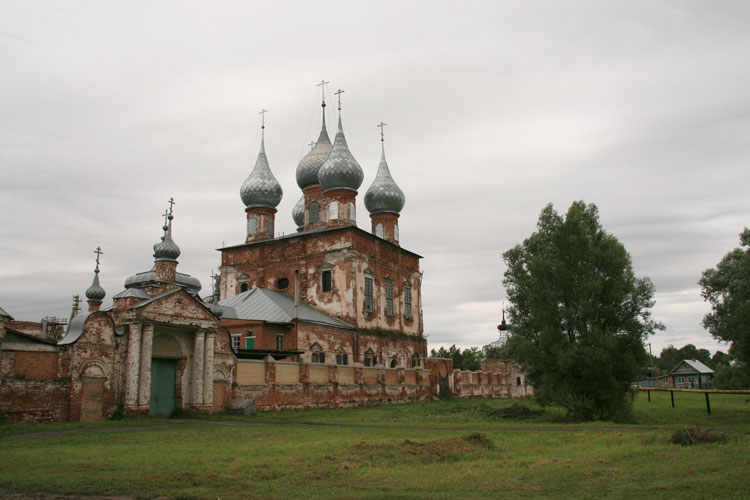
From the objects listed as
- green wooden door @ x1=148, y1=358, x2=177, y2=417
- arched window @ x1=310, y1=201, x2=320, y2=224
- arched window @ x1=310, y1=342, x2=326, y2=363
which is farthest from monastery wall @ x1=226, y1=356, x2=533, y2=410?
arched window @ x1=310, y1=201, x2=320, y2=224

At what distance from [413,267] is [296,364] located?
2243 centimetres

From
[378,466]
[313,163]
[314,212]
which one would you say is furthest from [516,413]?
[313,163]

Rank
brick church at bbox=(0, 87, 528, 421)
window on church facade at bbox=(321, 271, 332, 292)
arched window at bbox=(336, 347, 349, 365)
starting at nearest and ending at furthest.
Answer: brick church at bbox=(0, 87, 528, 421)
arched window at bbox=(336, 347, 349, 365)
window on church facade at bbox=(321, 271, 332, 292)

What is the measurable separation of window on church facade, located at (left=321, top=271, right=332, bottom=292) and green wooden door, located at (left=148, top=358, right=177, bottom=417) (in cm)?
1788

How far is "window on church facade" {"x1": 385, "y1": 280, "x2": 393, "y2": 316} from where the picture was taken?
146ft

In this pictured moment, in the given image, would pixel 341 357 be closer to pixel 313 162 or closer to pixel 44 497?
pixel 313 162

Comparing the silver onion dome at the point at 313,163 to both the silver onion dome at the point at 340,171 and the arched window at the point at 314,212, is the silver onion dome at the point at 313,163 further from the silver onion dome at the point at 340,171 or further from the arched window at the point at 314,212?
the silver onion dome at the point at 340,171

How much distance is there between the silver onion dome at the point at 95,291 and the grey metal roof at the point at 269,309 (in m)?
12.2

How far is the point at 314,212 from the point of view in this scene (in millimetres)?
47031

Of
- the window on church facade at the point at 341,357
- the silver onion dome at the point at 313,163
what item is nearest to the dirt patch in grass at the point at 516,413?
the window on church facade at the point at 341,357

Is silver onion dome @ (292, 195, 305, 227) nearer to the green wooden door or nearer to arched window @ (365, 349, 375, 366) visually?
arched window @ (365, 349, 375, 366)

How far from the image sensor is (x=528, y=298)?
22.2 metres

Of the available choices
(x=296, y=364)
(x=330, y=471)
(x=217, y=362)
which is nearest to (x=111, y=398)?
(x=217, y=362)

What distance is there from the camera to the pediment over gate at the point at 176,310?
21.7 m
